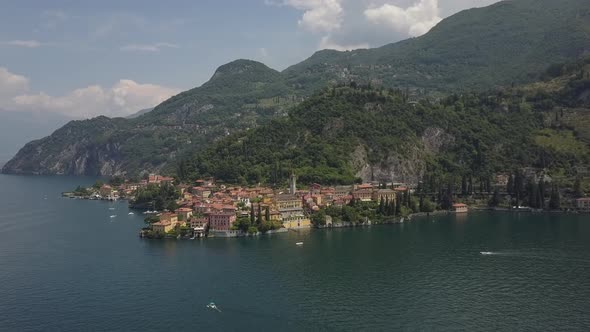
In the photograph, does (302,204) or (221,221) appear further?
(302,204)

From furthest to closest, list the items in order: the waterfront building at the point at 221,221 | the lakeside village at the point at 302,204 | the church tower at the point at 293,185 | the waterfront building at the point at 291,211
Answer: the church tower at the point at 293,185, the waterfront building at the point at 291,211, the lakeside village at the point at 302,204, the waterfront building at the point at 221,221

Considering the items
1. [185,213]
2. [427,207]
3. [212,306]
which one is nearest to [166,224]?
[185,213]

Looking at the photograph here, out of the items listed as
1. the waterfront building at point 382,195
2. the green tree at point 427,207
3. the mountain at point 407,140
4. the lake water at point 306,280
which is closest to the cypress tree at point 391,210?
the lake water at point 306,280

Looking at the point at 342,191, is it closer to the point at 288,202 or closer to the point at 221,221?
the point at 288,202

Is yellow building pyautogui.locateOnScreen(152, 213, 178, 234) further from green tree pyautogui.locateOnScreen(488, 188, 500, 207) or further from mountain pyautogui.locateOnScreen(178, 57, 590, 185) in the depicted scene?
green tree pyautogui.locateOnScreen(488, 188, 500, 207)

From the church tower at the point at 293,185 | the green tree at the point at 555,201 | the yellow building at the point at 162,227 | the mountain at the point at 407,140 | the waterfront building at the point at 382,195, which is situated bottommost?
the yellow building at the point at 162,227

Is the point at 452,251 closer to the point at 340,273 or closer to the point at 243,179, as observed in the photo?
the point at 340,273

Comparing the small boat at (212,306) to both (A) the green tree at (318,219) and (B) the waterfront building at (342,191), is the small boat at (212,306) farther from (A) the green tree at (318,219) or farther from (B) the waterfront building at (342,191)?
(B) the waterfront building at (342,191)

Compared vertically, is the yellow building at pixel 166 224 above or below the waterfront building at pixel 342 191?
below
